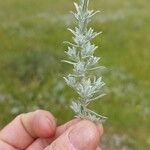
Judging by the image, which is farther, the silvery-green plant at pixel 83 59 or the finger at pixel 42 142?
the finger at pixel 42 142

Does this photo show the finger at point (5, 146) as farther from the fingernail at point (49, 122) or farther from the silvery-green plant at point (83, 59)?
the silvery-green plant at point (83, 59)

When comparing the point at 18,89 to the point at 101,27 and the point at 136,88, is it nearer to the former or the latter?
the point at 136,88

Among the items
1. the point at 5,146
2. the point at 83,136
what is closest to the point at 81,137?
the point at 83,136

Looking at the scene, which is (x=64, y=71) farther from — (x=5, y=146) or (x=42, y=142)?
(x=42, y=142)

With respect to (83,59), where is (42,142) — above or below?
below

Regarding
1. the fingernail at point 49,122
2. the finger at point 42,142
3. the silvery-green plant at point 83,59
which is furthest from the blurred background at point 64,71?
the silvery-green plant at point 83,59

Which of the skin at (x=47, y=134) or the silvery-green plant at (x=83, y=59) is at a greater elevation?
the silvery-green plant at (x=83, y=59)

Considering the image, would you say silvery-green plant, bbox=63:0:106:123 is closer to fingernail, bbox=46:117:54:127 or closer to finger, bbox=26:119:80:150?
finger, bbox=26:119:80:150
